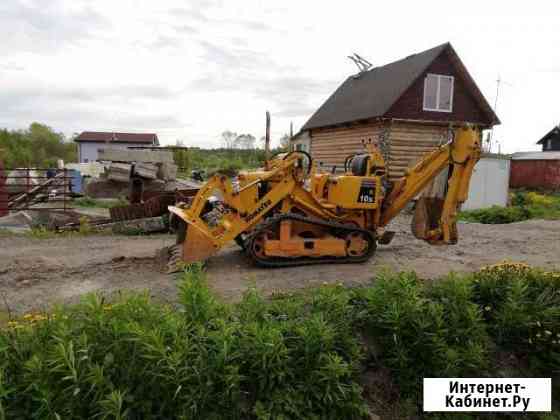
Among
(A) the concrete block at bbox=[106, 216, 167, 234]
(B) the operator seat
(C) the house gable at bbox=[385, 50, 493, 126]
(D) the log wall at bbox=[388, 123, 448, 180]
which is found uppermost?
(C) the house gable at bbox=[385, 50, 493, 126]

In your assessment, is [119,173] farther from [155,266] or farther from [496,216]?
[496,216]

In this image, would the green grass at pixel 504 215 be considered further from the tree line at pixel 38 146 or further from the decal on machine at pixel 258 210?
the tree line at pixel 38 146

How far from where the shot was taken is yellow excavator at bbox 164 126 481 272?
738 centimetres

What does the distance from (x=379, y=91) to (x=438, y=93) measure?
2406 mm

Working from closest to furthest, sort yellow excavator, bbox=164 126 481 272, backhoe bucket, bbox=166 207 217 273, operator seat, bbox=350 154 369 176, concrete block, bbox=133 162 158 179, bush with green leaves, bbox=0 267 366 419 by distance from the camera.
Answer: bush with green leaves, bbox=0 267 366 419
backhoe bucket, bbox=166 207 217 273
yellow excavator, bbox=164 126 481 272
operator seat, bbox=350 154 369 176
concrete block, bbox=133 162 158 179

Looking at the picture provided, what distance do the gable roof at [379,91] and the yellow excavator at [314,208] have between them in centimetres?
903

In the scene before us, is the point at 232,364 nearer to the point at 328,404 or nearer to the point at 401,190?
the point at 328,404

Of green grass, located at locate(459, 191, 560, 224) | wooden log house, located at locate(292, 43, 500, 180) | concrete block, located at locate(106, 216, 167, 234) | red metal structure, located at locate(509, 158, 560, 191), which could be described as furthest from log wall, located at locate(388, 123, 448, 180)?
red metal structure, located at locate(509, 158, 560, 191)

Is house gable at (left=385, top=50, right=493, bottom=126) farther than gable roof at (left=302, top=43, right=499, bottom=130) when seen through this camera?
No

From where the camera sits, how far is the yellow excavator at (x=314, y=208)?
7379mm

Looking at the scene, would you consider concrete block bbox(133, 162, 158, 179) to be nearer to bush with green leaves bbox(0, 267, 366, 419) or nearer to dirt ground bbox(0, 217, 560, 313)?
dirt ground bbox(0, 217, 560, 313)

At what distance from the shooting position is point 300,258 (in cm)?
779

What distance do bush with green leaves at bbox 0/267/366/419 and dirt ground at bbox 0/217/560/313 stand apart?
1639 mm

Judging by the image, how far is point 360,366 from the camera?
155 inches
